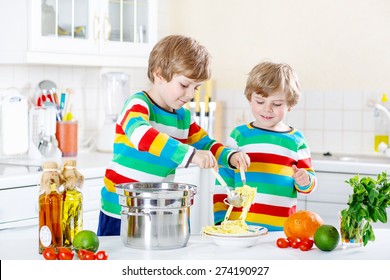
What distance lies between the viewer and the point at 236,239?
2041 mm

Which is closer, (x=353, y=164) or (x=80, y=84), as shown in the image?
(x=353, y=164)

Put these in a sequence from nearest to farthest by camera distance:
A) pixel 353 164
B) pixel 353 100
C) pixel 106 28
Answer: pixel 353 164 < pixel 106 28 < pixel 353 100

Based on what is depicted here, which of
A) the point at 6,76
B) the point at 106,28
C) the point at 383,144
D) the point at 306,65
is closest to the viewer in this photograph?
the point at 6,76

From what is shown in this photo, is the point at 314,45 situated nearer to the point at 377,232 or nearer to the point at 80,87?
the point at 80,87

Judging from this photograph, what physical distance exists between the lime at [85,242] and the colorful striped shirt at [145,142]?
41 centimetres

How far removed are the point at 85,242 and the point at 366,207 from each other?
768 mm

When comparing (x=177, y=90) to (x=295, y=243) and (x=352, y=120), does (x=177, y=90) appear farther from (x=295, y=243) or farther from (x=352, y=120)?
(x=352, y=120)

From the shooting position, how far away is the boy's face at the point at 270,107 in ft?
8.95

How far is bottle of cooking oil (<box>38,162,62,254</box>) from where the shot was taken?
1958mm

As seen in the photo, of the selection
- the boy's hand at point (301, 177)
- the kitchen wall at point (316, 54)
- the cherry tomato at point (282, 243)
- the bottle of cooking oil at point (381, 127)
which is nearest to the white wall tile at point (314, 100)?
the kitchen wall at point (316, 54)

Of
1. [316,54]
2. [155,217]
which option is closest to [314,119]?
[316,54]

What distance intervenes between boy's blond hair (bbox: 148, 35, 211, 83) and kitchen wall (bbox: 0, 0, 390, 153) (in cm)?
176

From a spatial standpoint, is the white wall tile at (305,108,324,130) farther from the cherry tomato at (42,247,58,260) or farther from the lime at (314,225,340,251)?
the cherry tomato at (42,247,58,260)
